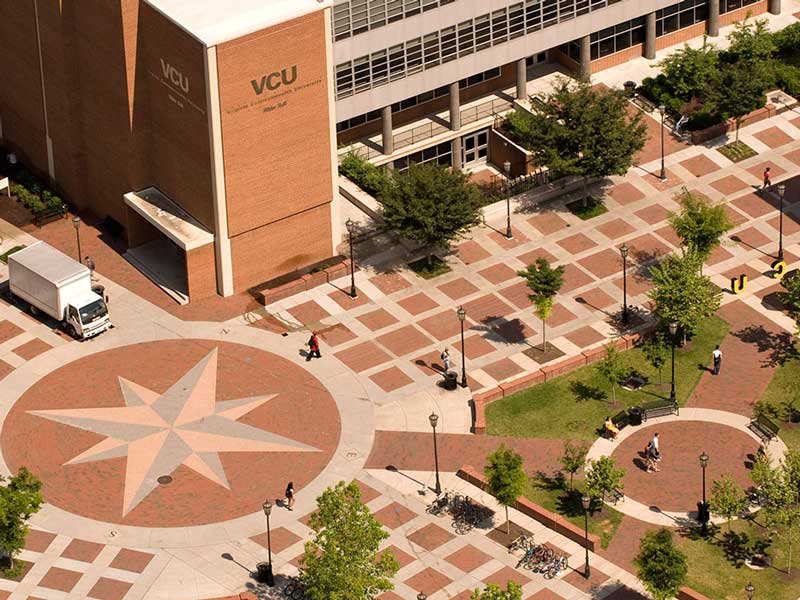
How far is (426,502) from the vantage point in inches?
3551

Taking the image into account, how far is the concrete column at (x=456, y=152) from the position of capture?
113 meters

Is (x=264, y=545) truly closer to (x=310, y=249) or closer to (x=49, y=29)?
(x=310, y=249)

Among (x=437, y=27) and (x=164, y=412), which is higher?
(x=437, y=27)

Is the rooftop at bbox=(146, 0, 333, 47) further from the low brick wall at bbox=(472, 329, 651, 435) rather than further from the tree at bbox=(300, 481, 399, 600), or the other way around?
the tree at bbox=(300, 481, 399, 600)

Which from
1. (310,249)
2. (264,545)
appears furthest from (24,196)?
(264,545)

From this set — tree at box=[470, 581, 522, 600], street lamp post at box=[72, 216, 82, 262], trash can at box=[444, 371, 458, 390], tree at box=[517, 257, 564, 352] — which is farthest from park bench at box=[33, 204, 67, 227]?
tree at box=[470, 581, 522, 600]

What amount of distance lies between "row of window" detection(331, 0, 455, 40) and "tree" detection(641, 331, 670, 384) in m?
21.2

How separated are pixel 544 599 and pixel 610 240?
88.6 ft

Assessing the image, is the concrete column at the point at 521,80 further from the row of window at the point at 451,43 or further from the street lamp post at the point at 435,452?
the street lamp post at the point at 435,452

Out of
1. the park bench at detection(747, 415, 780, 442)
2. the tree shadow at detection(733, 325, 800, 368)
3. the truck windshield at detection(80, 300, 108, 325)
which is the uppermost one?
the truck windshield at detection(80, 300, 108, 325)

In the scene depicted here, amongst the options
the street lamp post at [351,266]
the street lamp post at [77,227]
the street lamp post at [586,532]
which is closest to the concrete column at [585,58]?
the street lamp post at [351,266]

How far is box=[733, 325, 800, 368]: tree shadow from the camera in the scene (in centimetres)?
9919

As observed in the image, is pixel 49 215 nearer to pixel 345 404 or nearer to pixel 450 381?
pixel 345 404

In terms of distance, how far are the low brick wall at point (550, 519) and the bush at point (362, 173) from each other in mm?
22874
